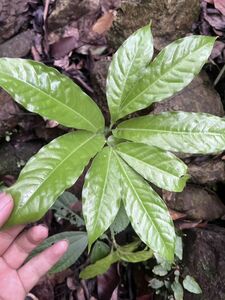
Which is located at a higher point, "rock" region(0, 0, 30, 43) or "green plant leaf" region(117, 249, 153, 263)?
"rock" region(0, 0, 30, 43)

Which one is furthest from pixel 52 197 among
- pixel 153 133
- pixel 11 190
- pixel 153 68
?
pixel 153 68

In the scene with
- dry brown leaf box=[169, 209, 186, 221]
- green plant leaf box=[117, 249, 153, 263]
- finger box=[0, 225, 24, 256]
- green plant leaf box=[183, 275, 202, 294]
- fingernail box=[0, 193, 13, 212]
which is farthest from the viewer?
dry brown leaf box=[169, 209, 186, 221]

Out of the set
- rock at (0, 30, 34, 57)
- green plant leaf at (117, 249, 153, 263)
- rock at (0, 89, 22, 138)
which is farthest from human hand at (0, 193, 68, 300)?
rock at (0, 30, 34, 57)

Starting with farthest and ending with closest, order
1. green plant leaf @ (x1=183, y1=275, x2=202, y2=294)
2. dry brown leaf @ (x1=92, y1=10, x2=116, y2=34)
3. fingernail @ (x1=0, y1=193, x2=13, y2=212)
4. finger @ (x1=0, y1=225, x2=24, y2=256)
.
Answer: dry brown leaf @ (x1=92, y1=10, x2=116, y2=34)
green plant leaf @ (x1=183, y1=275, x2=202, y2=294)
finger @ (x1=0, y1=225, x2=24, y2=256)
fingernail @ (x1=0, y1=193, x2=13, y2=212)

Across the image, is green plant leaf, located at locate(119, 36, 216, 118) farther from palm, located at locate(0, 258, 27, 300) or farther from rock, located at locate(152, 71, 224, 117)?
palm, located at locate(0, 258, 27, 300)

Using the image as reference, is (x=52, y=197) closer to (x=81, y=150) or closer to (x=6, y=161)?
(x=81, y=150)

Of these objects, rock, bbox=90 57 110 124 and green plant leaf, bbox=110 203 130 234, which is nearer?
green plant leaf, bbox=110 203 130 234

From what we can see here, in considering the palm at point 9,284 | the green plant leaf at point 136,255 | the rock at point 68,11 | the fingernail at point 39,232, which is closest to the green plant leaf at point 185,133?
the fingernail at point 39,232
